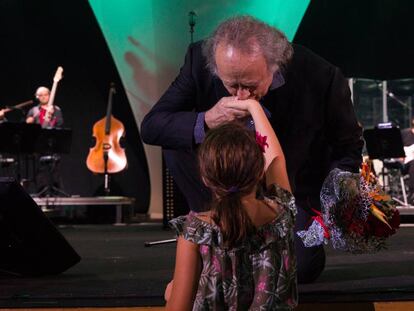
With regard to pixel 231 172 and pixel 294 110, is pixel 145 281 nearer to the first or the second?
pixel 294 110

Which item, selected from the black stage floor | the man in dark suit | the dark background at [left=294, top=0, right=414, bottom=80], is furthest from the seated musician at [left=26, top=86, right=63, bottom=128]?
the man in dark suit

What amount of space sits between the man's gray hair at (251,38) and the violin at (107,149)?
653cm

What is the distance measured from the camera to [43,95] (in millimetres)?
9156

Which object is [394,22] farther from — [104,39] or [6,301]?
[6,301]

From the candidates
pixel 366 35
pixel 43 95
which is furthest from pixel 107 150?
pixel 366 35

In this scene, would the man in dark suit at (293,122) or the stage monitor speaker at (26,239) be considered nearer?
the man in dark suit at (293,122)

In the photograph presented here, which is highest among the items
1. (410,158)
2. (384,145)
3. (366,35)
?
(366,35)

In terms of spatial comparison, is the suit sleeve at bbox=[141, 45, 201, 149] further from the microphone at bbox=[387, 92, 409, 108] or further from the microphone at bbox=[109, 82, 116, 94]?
the microphone at bbox=[387, 92, 409, 108]

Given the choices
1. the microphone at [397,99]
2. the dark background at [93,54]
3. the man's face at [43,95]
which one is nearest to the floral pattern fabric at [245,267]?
the man's face at [43,95]

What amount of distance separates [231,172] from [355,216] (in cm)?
68

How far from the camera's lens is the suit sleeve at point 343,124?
9.32ft

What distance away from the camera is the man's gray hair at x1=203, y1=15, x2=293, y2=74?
2.37 metres

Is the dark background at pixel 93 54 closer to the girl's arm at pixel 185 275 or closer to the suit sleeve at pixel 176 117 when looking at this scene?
the suit sleeve at pixel 176 117

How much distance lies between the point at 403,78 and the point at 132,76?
330cm
